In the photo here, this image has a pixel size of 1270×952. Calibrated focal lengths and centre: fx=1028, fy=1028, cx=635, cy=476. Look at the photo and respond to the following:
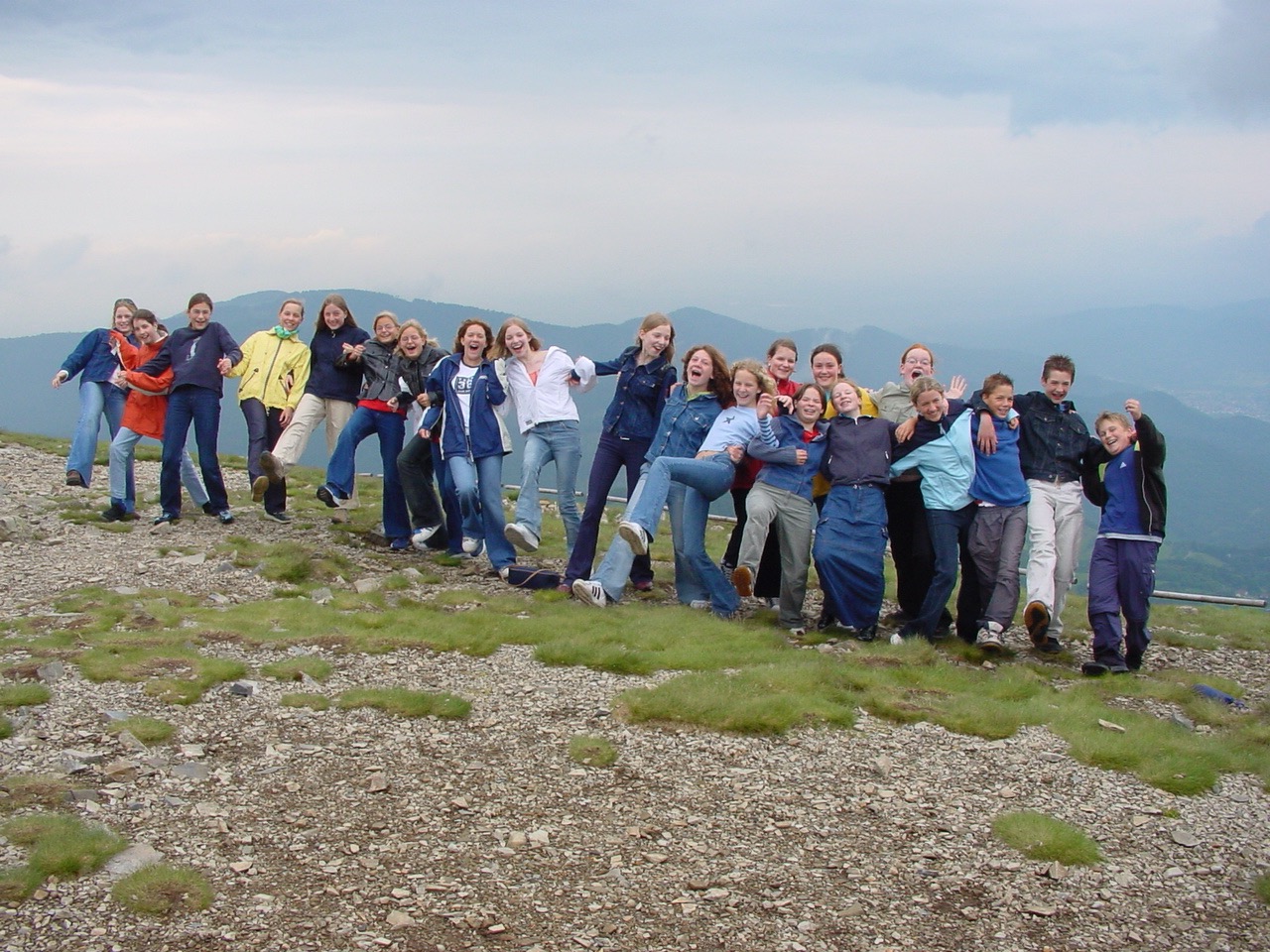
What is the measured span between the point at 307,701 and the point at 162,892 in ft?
→ 10.4

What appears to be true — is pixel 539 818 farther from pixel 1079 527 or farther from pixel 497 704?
pixel 1079 527

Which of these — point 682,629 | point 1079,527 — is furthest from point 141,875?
point 1079,527

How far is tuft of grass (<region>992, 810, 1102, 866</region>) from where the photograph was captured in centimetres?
784

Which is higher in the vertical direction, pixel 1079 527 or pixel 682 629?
pixel 1079 527

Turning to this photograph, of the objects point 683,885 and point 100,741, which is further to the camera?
point 100,741

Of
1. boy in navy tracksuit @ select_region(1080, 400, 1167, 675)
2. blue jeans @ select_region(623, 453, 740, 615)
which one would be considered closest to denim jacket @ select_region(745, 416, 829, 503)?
blue jeans @ select_region(623, 453, 740, 615)

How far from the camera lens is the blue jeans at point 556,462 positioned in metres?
14.6

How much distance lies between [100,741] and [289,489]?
1415 centimetres

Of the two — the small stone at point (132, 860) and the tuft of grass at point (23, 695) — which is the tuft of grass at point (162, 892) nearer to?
the small stone at point (132, 860)

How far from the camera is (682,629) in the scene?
12703 mm

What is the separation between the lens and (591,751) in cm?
910

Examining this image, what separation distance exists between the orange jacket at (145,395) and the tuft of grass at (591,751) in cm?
1137

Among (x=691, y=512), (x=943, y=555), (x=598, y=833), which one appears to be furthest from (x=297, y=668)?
(x=943, y=555)

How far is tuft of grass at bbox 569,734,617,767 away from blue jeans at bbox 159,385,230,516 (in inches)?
412
